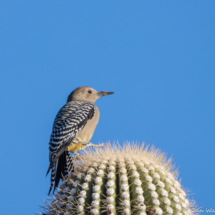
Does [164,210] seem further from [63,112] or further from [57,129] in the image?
[63,112]

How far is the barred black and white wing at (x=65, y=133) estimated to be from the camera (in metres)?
4.02

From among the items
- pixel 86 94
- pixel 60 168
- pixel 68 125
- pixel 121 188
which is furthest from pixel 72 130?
pixel 121 188

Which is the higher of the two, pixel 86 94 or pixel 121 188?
pixel 86 94

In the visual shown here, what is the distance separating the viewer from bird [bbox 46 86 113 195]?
13.4 feet

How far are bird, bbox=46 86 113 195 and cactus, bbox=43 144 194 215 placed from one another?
0.64m

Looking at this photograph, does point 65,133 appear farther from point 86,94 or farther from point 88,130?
point 86,94

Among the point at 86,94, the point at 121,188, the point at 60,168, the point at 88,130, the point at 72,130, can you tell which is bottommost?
the point at 121,188

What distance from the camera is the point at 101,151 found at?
3238 millimetres

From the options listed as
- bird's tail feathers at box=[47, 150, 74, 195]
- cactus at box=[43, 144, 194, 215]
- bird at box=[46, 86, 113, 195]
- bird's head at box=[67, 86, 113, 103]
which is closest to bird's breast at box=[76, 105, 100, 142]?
bird at box=[46, 86, 113, 195]

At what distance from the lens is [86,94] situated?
20.7 ft

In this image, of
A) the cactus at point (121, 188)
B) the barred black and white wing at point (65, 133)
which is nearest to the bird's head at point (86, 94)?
the barred black and white wing at point (65, 133)

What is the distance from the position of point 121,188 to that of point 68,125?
236 centimetres

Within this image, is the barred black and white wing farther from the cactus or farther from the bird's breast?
the cactus

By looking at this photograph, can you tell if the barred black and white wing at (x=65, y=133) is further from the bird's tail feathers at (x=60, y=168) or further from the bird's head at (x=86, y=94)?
the bird's head at (x=86, y=94)
